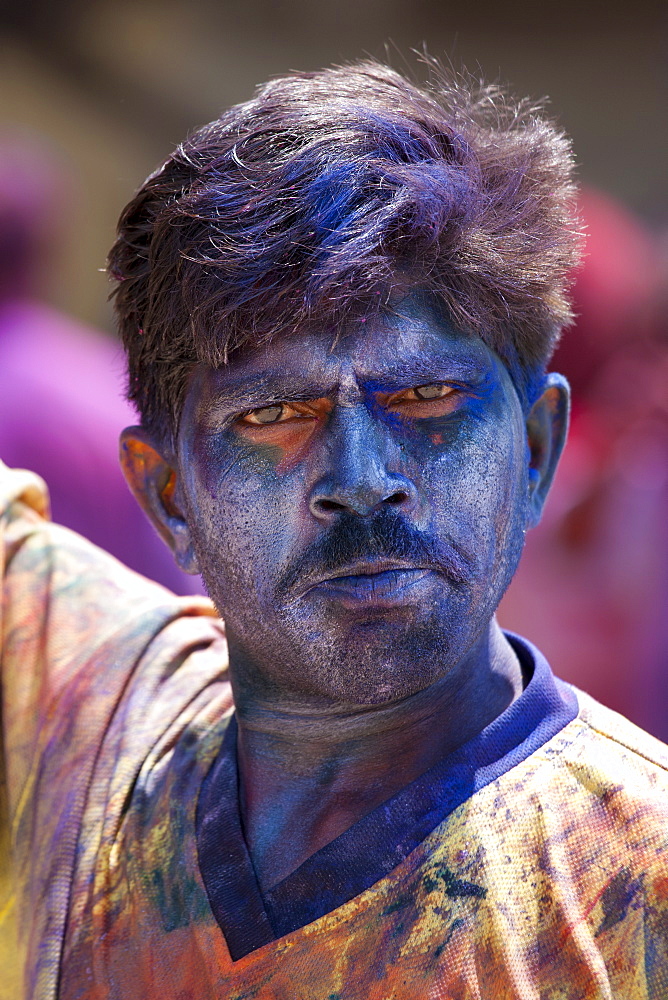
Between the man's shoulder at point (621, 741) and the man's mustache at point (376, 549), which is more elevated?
the man's mustache at point (376, 549)

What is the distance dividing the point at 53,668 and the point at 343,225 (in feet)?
2.95

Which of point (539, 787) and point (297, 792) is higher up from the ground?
point (539, 787)

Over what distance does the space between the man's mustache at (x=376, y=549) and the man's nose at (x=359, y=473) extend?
0.05 feet

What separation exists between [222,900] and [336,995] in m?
0.20

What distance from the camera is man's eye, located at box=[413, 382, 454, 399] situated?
4.06 feet

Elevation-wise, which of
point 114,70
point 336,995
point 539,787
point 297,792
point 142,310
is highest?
point 114,70

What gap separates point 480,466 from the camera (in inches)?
48.9

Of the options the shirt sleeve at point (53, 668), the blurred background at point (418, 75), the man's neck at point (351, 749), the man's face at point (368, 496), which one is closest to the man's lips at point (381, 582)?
the man's face at point (368, 496)

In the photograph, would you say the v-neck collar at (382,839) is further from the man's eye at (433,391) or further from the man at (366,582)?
the man's eye at (433,391)

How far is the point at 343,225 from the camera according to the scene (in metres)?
1.19

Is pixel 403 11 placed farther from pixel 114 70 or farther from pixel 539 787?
pixel 539 787

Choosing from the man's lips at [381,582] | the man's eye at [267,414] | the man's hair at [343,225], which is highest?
the man's hair at [343,225]

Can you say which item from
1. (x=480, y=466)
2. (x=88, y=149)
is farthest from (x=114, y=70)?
(x=480, y=466)

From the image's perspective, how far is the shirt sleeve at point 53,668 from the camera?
1.51 metres
